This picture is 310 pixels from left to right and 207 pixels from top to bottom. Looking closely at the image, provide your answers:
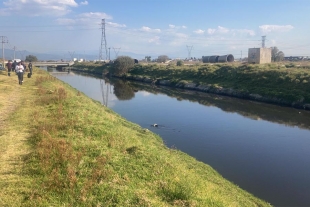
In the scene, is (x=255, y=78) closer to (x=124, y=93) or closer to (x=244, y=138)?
(x=124, y=93)

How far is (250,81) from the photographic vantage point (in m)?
38.6

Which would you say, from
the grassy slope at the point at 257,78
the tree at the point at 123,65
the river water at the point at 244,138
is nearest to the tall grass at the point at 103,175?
the river water at the point at 244,138

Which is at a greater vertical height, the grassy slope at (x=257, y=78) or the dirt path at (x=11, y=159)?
the grassy slope at (x=257, y=78)

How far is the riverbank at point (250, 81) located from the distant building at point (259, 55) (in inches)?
461

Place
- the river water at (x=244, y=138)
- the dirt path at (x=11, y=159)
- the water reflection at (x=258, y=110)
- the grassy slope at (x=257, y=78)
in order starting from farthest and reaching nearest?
the grassy slope at (x=257, y=78), the water reflection at (x=258, y=110), the river water at (x=244, y=138), the dirt path at (x=11, y=159)

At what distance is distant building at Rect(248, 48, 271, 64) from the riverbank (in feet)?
38.4

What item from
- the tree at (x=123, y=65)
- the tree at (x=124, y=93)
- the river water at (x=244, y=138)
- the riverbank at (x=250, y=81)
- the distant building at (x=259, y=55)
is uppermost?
the distant building at (x=259, y=55)

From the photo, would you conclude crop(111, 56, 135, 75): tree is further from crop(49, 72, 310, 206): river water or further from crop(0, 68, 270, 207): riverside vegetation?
crop(0, 68, 270, 207): riverside vegetation

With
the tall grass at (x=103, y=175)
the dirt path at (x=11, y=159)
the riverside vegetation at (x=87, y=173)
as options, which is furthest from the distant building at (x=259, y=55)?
the dirt path at (x=11, y=159)

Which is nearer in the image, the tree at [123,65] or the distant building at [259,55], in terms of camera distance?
the distant building at [259,55]

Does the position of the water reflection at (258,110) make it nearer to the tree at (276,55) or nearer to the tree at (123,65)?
the tree at (123,65)

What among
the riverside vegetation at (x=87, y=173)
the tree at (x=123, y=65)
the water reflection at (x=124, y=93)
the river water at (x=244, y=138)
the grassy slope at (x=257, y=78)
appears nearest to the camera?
the riverside vegetation at (x=87, y=173)

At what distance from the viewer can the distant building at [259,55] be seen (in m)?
54.9

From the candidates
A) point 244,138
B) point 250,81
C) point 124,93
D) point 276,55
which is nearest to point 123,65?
point 124,93
